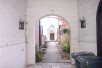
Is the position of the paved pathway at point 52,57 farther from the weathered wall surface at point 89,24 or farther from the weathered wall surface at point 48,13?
the weathered wall surface at point 89,24

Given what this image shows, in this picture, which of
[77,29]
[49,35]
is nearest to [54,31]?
[49,35]

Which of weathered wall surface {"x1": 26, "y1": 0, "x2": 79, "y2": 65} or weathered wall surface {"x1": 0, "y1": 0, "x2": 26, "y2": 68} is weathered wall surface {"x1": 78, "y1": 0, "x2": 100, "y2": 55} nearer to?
weathered wall surface {"x1": 26, "y1": 0, "x2": 79, "y2": 65}

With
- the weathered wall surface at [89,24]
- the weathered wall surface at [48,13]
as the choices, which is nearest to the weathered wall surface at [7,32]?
the weathered wall surface at [48,13]

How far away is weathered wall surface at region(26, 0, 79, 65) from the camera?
22.8 feet

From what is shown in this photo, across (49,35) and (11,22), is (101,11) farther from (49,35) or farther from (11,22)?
(49,35)

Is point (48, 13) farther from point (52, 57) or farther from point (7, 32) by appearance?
point (52, 57)

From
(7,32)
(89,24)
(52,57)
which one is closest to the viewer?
(7,32)

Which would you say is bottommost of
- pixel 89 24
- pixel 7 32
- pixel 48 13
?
Result: pixel 7 32

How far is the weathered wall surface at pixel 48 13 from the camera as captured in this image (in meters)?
6.95

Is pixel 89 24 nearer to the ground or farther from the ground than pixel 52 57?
farther from the ground

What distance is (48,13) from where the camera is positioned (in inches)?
275

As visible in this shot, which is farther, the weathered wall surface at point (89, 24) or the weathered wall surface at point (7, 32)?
the weathered wall surface at point (89, 24)

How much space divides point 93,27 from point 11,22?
3.62 meters

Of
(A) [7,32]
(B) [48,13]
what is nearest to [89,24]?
(B) [48,13]
